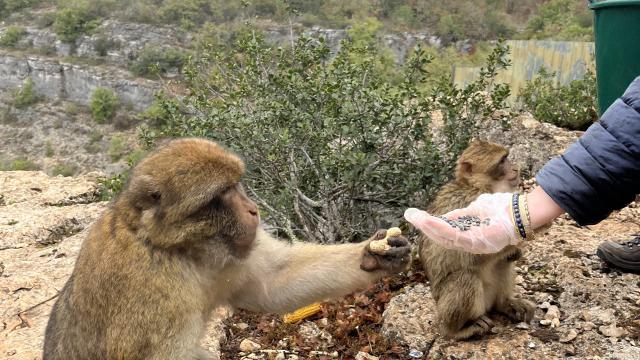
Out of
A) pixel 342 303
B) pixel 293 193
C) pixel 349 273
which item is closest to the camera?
pixel 349 273

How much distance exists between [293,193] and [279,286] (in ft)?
5.07

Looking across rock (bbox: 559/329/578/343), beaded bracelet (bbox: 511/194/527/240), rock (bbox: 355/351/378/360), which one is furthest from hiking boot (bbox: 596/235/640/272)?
beaded bracelet (bbox: 511/194/527/240)

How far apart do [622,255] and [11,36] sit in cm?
4570

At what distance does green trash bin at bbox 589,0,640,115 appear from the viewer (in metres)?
2.37

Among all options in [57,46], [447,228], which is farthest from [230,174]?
[57,46]

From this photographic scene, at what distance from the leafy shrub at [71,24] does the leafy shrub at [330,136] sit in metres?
40.4

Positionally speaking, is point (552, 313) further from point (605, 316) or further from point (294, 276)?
point (294, 276)

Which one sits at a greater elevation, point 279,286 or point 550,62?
point 279,286

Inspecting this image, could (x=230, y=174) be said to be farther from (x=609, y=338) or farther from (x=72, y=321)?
(x=609, y=338)

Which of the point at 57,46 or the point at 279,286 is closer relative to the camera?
the point at 279,286

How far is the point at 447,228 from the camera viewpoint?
6.69ft

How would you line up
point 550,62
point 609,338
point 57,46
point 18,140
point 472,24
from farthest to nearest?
point 57,46
point 472,24
point 18,140
point 550,62
point 609,338

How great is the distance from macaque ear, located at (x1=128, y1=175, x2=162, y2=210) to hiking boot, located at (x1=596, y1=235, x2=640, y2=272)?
2416mm

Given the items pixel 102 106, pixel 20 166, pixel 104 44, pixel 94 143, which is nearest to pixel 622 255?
pixel 20 166
